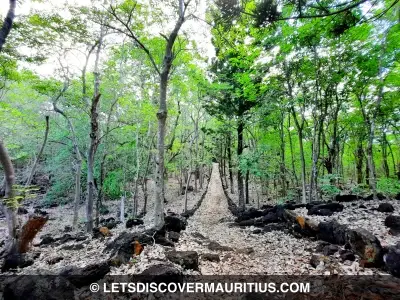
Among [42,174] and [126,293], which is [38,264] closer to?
[126,293]

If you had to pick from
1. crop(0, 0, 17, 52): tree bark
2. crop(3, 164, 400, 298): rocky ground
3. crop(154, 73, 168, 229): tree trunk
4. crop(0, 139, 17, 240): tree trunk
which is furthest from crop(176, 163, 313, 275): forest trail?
crop(0, 0, 17, 52): tree bark

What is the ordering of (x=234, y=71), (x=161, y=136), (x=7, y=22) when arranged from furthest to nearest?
(x=234, y=71), (x=161, y=136), (x=7, y=22)

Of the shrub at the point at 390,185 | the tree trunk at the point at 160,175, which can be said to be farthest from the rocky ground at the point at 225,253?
the shrub at the point at 390,185

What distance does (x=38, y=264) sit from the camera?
216 inches

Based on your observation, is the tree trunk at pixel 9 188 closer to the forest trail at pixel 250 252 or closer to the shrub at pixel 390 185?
the forest trail at pixel 250 252

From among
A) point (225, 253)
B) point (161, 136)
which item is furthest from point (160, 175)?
point (225, 253)

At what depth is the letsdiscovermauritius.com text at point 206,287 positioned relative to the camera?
3.88m

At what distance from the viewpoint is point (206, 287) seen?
4273 mm

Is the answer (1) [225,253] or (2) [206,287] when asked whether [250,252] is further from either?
(2) [206,287]

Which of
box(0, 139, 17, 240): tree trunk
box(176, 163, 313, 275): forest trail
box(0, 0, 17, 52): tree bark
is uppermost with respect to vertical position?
box(0, 0, 17, 52): tree bark

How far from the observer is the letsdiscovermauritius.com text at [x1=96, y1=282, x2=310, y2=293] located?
3879 millimetres

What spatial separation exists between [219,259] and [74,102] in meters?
10.6

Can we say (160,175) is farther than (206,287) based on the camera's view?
Yes

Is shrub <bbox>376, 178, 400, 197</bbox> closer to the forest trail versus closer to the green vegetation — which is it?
the green vegetation
